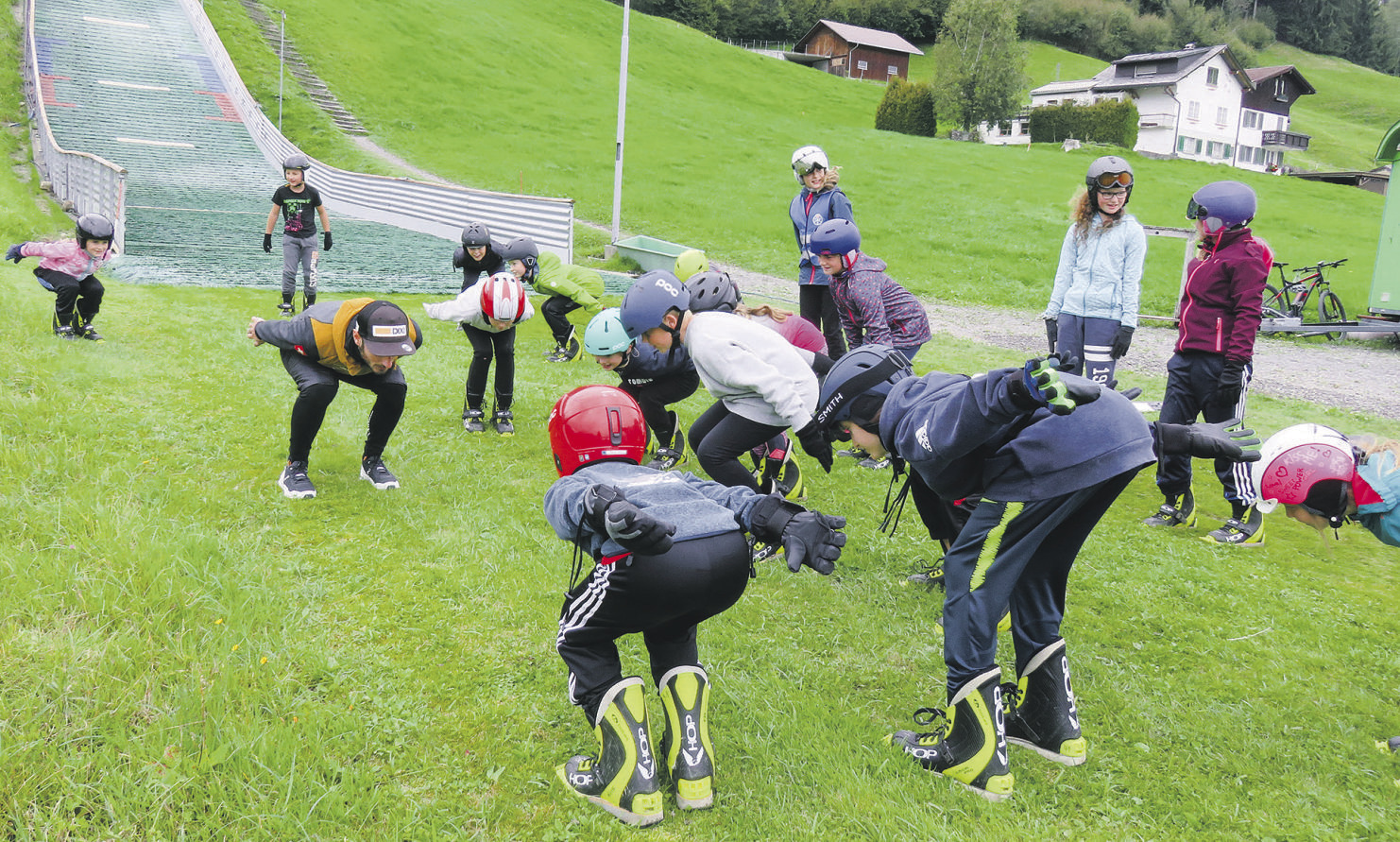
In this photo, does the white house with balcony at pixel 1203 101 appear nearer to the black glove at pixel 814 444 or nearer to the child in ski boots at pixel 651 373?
the child in ski boots at pixel 651 373

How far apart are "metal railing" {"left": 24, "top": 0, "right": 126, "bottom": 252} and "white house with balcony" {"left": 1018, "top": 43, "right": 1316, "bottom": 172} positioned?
61561 mm

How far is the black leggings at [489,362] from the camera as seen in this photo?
8.51 m

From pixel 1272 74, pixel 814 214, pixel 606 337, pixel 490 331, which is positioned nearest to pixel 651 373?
pixel 606 337

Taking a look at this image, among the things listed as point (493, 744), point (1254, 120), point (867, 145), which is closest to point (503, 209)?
point (493, 744)

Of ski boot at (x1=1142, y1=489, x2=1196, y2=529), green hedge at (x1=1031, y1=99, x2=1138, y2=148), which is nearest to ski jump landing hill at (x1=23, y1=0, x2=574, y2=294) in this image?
ski boot at (x1=1142, y1=489, x2=1196, y2=529)

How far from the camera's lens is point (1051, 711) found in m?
3.88

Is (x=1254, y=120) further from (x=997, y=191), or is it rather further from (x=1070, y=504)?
(x=1070, y=504)

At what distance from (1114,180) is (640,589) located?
5.59 metres

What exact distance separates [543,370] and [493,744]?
7.62 meters

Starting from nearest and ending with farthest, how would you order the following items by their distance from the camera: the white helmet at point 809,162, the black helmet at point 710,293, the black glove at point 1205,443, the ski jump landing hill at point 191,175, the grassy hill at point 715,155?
1. the black glove at point 1205,443
2. the black helmet at point 710,293
3. the white helmet at point 809,162
4. the ski jump landing hill at point 191,175
5. the grassy hill at point 715,155

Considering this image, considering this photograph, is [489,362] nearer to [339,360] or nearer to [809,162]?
[339,360]

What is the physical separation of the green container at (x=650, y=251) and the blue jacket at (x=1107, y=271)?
11668mm

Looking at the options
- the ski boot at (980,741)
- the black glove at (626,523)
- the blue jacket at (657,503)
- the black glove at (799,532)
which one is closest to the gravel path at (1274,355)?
the ski boot at (980,741)

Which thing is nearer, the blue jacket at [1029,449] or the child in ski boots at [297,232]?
the blue jacket at [1029,449]
